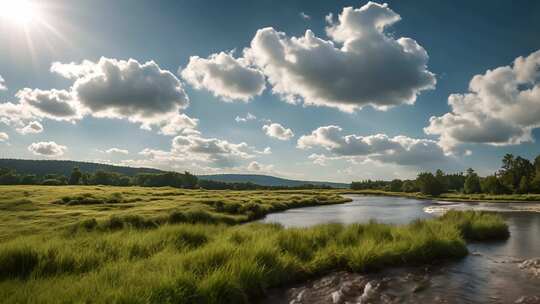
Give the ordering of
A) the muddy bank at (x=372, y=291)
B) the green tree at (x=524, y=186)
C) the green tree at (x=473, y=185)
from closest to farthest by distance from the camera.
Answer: the muddy bank at (x=372, y=291) → the green tree at (x=524, y=186) → the green tree at (x=473, y=185)

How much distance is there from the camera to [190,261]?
383 inches

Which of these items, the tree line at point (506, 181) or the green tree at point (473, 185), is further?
the green tree at point (473, 185)

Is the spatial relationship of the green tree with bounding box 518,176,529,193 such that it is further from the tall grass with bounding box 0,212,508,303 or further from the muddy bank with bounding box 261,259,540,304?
the muddy bank with bounding box 261,259,540,304

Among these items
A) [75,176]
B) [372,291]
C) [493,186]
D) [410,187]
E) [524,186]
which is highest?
[524,186]

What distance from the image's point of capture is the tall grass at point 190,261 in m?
7.35

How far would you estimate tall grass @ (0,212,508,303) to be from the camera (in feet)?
24.1

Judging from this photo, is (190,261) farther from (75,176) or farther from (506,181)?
(75,176)

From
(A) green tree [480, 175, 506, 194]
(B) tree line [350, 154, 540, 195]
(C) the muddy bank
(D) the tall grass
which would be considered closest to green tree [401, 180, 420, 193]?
(B) tree line [350, 154, 540, 195]

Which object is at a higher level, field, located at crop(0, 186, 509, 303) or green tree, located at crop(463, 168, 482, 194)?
green tree, located at crop(463, 168, 482, 194)

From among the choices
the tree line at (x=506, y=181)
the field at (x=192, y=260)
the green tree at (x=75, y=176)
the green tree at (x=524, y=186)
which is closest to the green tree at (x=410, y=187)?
the tree line at (x=506, y=181)

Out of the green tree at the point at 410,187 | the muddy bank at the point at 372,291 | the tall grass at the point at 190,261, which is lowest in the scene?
the muddy bank at the point at 372,291

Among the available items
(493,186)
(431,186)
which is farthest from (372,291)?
(431,186)

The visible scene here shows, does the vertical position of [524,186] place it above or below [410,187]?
above

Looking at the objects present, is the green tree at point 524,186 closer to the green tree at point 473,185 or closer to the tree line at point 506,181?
the tree line at point 506,181
